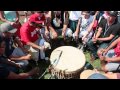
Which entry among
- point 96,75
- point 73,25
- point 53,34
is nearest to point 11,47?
point 53,34

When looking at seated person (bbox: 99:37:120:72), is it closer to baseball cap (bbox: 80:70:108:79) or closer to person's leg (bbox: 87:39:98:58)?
A: person's leg (bbox: 87:39:98:58)

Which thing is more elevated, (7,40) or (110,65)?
(7,40)

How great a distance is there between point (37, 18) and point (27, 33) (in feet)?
1.22

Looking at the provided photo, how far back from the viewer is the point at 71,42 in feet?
23.8

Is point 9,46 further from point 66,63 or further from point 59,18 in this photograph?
point 59,18

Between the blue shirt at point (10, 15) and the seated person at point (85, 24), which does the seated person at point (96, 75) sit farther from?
the blue shirt at point (10, 15)

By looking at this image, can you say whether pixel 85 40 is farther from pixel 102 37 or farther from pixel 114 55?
pixel 114 55

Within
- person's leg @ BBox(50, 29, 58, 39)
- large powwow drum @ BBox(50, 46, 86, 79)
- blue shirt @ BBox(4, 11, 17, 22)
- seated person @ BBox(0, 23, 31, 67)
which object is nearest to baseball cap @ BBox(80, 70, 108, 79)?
large powwow drum @ BBox(50, 46, 86, 79)

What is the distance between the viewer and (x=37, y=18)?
20.6 feet
